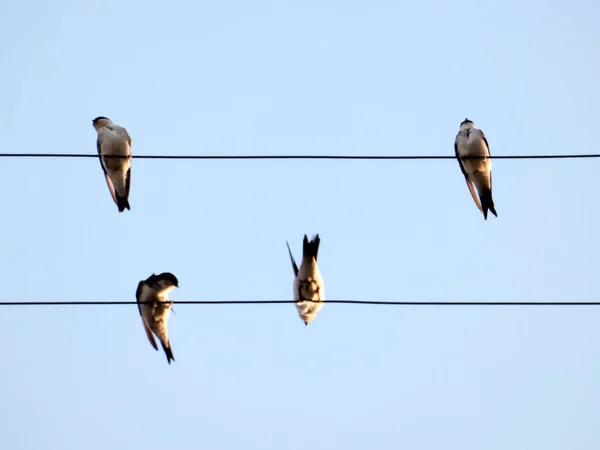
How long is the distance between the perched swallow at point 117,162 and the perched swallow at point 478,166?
2824 mm

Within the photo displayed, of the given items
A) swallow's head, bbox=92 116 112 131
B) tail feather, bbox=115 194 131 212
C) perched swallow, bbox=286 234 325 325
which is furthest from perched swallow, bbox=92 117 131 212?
perched swallow, bbox=286 234 325 325

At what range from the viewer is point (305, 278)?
29.0 feet

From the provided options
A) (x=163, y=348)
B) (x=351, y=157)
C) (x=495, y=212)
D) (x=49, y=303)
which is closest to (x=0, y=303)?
(x=49, y=303)

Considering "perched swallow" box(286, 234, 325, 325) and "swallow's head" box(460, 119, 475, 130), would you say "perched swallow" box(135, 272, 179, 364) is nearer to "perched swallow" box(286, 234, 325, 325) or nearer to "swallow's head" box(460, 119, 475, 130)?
"perched swallow" box(286, 234, 325, 325)

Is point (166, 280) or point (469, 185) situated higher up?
point (469, 185)

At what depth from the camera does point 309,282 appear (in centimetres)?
885

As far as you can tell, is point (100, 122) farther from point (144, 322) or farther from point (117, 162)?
point (144, 322)

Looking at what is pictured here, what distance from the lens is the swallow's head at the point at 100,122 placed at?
884cm

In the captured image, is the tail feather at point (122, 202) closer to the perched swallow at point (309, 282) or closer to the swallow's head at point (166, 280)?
the swallow's head at point (166, 280)

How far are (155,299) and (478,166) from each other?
292cm

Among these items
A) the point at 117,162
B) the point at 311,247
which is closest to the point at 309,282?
the point at 311,247

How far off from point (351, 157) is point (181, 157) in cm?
102

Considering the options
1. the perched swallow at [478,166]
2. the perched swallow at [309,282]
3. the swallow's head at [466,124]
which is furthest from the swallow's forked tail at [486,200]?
the perched swallow at [309,282]

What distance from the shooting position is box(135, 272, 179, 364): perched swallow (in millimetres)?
7953
